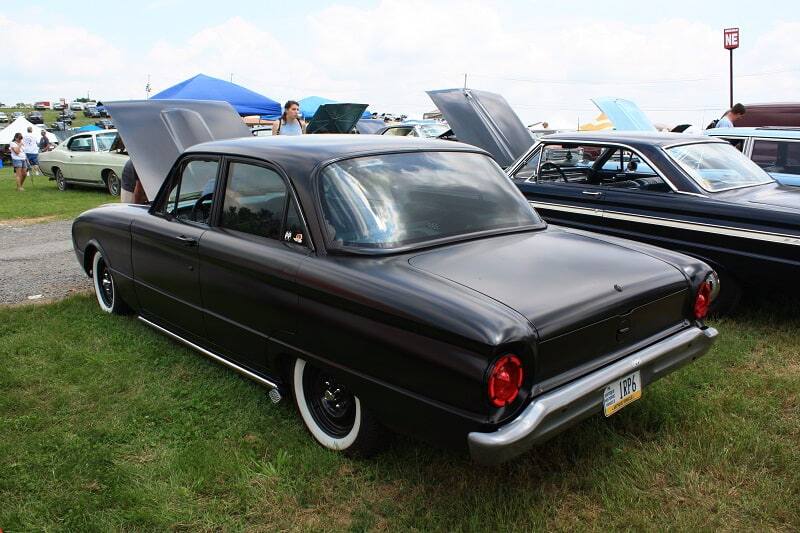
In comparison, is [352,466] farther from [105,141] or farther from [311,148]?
[105,141]

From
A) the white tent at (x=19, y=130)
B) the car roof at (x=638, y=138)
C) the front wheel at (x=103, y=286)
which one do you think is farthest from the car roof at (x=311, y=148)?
the white tent at (x=19, y=130)

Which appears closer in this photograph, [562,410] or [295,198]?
[562,410]

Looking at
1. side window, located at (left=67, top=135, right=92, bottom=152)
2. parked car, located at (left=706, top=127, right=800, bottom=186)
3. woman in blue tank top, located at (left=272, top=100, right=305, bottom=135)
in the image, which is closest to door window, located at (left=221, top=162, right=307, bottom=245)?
woman in blue tank top, located at (left=272, top=100, right=305, bottom=135)

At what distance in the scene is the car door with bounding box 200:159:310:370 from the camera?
3.30 metres

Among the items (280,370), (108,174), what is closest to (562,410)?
(280,370)

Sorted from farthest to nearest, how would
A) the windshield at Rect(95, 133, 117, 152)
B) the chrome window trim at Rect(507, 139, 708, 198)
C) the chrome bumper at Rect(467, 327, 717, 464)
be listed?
the windshield at Rect(95, 133, 117, 152)
the chrome window trim at Rect(507, 139, 708, 198)
the chrome bumper at Rect(467, 327, 717, 464)

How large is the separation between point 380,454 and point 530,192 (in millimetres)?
3885

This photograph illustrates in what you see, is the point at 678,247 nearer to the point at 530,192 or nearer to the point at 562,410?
the point at 530,192

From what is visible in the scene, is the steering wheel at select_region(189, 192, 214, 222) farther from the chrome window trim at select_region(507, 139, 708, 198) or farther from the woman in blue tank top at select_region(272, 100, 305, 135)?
the woman in blue tank top at select_region(272, 100, 305, 135)

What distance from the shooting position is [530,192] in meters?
6.48

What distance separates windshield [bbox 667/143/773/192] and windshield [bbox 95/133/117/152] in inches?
500

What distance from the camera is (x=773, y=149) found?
7.40 metres

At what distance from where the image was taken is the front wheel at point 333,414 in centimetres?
312

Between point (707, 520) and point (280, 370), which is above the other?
point (280, 370)
